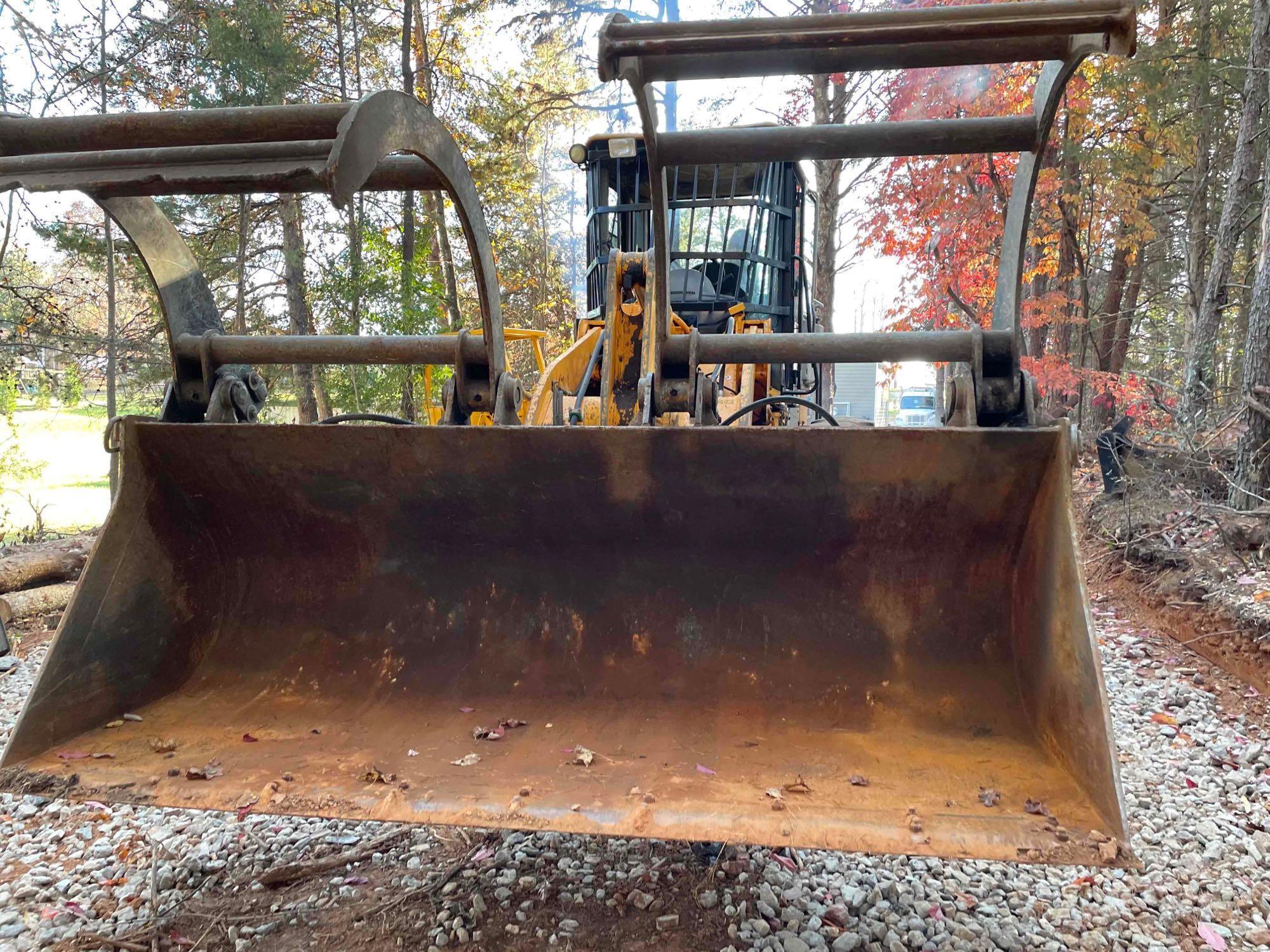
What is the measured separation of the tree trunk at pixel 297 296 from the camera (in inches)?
409

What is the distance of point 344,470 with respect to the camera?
8.23 ft

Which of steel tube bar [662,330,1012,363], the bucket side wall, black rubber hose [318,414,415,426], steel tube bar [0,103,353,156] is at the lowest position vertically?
the bucket side wall

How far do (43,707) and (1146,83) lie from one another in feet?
38.8

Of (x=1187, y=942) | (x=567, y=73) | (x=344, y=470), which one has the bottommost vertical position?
(x=1187, y=942)

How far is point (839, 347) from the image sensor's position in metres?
2.57

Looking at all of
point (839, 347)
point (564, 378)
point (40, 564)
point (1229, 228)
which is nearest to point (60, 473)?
point (40, 564)

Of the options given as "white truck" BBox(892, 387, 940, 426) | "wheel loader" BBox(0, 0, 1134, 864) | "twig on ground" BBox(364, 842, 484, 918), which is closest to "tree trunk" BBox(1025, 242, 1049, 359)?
"wheel loader" BBox(0, 0, 1134, 864)

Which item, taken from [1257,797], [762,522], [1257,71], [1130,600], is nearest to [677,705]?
[762,522]

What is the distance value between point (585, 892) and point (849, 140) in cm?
226

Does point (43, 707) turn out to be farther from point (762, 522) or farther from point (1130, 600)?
point (1130, 600)

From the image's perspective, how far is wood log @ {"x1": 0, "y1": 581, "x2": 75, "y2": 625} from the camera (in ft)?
17.3

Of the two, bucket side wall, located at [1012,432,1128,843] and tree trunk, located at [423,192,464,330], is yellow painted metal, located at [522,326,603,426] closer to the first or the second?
bucket side wall, located at [1012,432,1128,843]

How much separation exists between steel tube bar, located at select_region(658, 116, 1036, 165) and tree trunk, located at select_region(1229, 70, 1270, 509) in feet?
13.2

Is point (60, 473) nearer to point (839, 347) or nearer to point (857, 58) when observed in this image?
point (839, 347)
